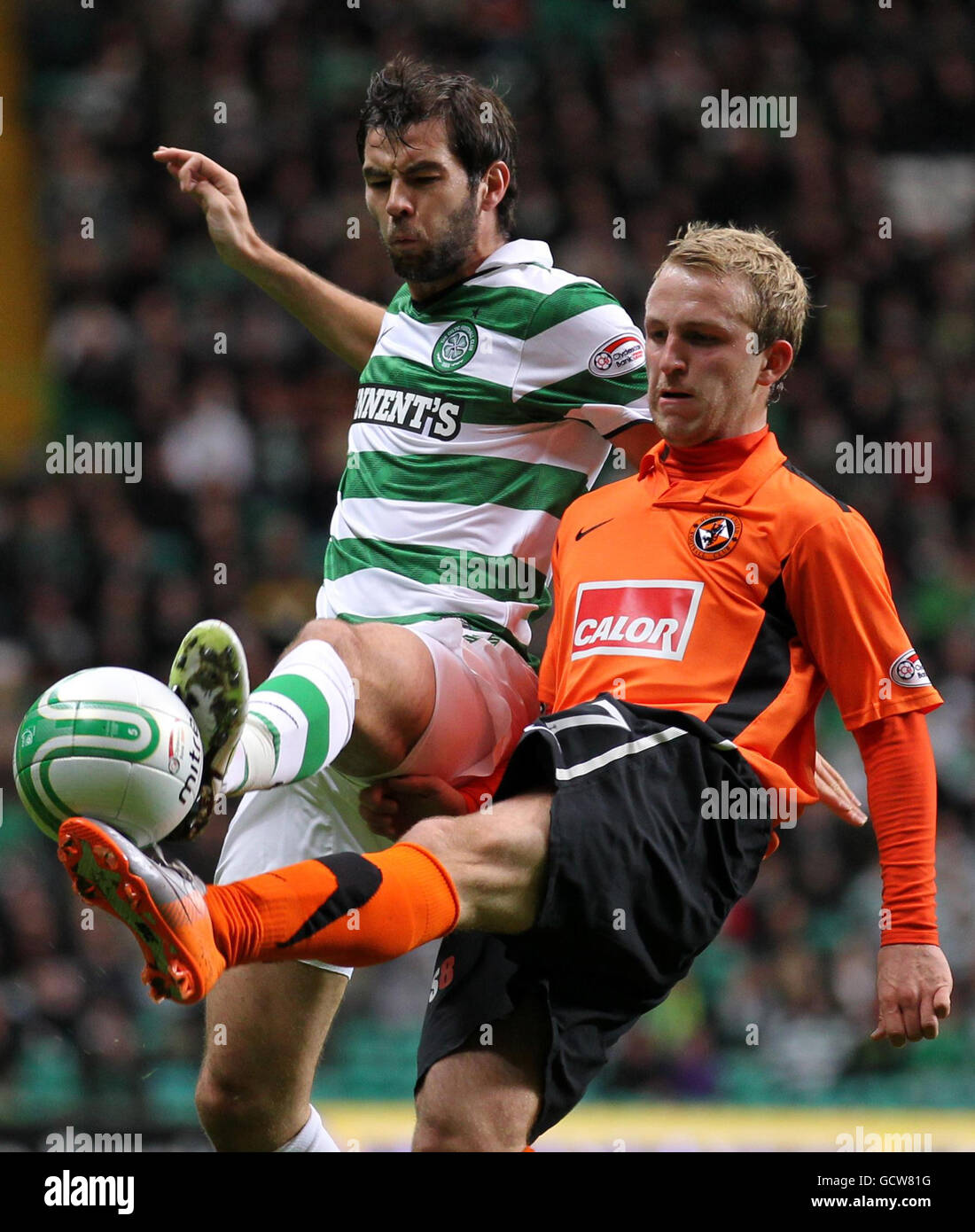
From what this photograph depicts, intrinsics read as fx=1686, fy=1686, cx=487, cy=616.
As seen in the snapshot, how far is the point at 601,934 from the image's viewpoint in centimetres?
270

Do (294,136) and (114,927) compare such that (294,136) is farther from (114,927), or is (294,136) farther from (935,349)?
(114,927)

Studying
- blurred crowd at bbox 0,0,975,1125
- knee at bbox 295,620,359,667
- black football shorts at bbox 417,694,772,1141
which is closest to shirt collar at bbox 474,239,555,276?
knee at bbox 295,620,359,667

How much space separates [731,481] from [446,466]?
60 centimetres

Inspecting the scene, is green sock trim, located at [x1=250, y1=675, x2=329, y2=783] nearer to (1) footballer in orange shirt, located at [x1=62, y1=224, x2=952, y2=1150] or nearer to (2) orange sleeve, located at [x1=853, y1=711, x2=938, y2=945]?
(1) footballer in orange shirt, located at [x1=62, y1=224, x2=952, y2=1150]

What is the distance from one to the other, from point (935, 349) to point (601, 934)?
237 inches

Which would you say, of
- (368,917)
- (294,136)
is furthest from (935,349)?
(368,917)

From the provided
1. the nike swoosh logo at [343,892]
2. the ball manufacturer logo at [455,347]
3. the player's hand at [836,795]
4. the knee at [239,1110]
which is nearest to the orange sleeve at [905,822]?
the player's hand at [836,795]

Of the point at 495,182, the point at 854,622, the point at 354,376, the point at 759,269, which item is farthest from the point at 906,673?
the point at 354,376

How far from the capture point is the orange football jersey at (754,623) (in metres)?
2.83

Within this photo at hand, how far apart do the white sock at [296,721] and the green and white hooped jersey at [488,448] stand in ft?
1.43

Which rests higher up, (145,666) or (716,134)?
(716,134)

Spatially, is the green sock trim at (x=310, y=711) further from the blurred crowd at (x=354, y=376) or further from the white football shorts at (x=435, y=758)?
the blurred crowd at (x=354, y=376)

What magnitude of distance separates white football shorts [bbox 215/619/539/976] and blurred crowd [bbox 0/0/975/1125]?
258 cm

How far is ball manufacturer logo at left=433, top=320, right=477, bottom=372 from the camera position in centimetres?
331
